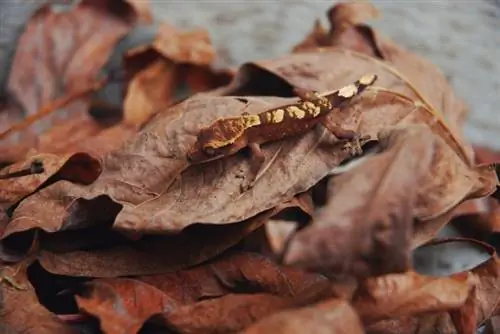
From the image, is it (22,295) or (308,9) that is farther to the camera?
(308,9)

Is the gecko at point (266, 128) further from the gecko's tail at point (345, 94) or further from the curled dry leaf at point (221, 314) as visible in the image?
the curled dry leaf at point (221, 314)

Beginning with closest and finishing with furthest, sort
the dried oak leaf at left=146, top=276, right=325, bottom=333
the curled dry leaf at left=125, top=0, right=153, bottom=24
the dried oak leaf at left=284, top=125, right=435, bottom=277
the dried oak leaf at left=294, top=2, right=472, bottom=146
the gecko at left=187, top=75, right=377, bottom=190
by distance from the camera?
the dried oak leaf at left=284, top=125, right=435, bottom=277 < the dried oak leaf at left=146, top=276, right=325, bottom=333 < the gecko at left=187, top=75, right=377, bottom=190 < the dried oak leaf at left=294, top=2, right=472, bottom=146 < the curled dry leaf at left=125, top=0, right=153, bottom=24

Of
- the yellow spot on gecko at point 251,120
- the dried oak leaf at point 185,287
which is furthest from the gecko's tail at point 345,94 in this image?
the dried oak leaf at point 185,287

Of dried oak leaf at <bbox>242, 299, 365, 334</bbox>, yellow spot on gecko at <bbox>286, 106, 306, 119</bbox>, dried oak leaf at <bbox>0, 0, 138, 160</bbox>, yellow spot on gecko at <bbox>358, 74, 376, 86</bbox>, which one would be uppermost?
yellow spot on gecko at <bbox>358, 74, 376, 86</bbox>

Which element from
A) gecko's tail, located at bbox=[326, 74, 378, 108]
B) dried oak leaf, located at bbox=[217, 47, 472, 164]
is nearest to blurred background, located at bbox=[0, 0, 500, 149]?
dried oak leaf, located at bbox=[217, 47, 472, 164]

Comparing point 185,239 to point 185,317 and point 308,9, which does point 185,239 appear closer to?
point 185,317

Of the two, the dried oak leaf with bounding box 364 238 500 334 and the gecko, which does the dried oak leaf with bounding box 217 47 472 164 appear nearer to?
the gecko

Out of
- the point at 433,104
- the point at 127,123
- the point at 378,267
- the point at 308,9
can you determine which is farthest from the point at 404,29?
the point at 378,267

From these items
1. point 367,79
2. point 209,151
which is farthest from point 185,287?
point 367,79
